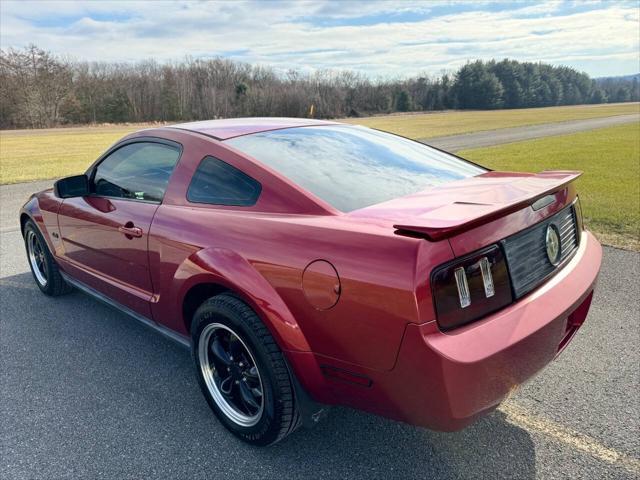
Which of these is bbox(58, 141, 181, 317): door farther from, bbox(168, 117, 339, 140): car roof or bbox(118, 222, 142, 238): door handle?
bbox(168, 117, 339, 140): car roof

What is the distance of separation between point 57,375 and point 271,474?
5.62 ft

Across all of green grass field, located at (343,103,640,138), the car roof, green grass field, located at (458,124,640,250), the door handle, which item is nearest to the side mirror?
the door handle

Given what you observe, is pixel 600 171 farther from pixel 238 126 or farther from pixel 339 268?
pixel 339 268

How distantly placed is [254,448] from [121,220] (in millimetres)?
1616

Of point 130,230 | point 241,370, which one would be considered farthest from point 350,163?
point 130,230

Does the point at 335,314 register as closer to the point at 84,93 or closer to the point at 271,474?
the point at 271,474

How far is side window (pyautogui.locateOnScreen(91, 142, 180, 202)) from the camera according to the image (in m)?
2.90

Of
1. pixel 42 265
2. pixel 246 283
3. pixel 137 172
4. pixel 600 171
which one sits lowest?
pixel 600 171

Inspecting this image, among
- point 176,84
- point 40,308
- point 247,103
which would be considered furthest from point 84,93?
point 40,308

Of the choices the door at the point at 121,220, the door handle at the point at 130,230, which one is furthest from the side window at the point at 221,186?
the door handle at the point at 130,230

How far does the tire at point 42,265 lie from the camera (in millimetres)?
4184

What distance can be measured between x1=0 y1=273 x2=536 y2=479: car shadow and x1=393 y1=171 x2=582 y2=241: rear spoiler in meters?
1.14

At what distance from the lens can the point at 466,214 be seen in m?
1.84

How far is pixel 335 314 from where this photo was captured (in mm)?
1893
